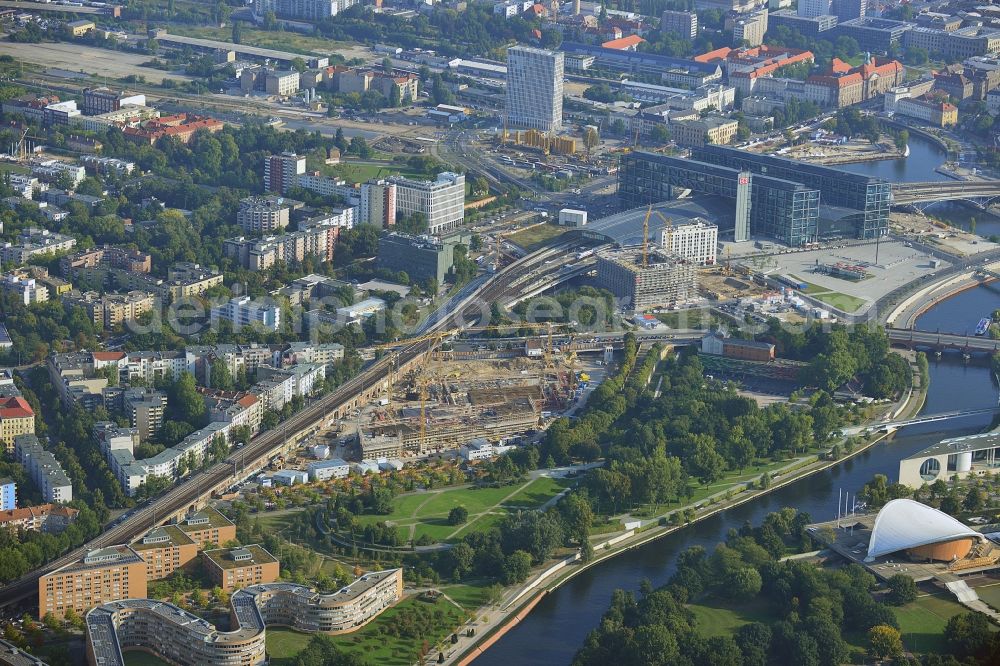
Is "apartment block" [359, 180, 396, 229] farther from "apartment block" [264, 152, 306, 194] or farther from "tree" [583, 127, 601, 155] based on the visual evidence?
"tree" [583, 127, 601, 155]

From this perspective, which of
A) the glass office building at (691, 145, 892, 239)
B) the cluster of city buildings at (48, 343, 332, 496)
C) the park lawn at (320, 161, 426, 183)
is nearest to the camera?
the cluster of city buildings at (48, 343, 332, 496)

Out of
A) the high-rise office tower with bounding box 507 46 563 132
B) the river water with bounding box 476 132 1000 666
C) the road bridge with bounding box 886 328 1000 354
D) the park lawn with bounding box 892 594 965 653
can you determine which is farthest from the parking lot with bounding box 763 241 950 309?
the park lawn with bounding box 892 594 965 653

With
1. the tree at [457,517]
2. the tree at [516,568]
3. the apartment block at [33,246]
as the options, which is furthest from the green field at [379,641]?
the apartment block at [33,246]

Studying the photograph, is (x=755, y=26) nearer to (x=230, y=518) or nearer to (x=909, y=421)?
(x=909, y=421)

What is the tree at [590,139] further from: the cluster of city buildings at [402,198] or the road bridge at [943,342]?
the road bridge at [943,342]

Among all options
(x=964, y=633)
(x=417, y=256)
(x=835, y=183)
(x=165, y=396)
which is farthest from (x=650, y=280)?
(x=964, y=633)

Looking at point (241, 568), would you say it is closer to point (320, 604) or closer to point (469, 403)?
point (320, 604)
